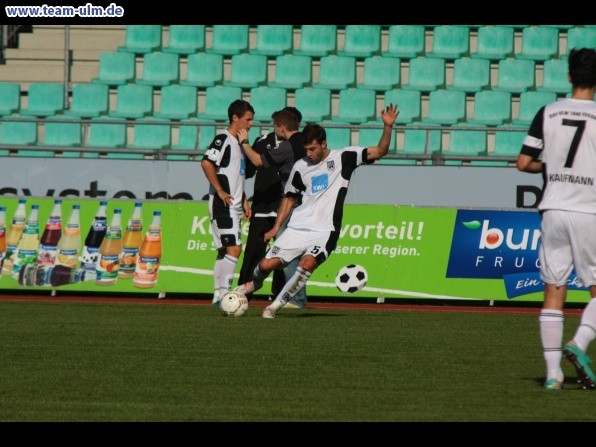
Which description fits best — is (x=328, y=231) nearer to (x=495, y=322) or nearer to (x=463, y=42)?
(x=495, y=322)

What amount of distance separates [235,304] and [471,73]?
1063 cm

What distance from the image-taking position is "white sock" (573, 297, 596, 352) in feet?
24.1

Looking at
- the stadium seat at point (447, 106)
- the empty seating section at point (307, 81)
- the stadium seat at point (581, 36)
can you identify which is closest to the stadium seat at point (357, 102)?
the empty seating section at point (307, 81)

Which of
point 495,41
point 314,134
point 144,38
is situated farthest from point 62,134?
point 314,134

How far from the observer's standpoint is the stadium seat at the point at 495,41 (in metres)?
22.3

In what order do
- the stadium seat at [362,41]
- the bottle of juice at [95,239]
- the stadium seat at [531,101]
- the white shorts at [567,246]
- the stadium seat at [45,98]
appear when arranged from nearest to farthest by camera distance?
1. the white shorts at [567,246]
2. the bottle of juice at [95,239]
3. the stadium seat at [531,101]
4. the stadium seat at [45,98]
5. the stadium seat at [362,41]

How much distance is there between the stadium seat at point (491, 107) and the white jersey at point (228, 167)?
28.6 feet

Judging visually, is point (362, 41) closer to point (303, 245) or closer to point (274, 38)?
point (274, 38)

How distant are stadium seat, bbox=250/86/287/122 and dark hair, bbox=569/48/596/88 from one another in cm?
1405

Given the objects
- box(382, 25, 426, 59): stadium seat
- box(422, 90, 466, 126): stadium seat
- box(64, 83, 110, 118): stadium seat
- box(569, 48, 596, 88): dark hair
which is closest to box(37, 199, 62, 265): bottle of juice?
box(64, 83, 110, 118): stadium seat

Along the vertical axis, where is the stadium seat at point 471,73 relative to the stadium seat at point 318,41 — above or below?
below

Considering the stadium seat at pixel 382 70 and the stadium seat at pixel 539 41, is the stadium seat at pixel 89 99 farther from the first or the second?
the stadium seat at pixel 539 41

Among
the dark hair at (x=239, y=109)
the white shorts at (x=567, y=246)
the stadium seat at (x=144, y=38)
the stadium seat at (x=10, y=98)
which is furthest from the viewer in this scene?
the stadium seat at (x=144, y=38)

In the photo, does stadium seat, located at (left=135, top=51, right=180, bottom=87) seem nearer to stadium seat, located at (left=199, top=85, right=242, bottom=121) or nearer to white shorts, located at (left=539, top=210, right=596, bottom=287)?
stadium seat, located at (left=199, top=85, right=242, bottom=121)
